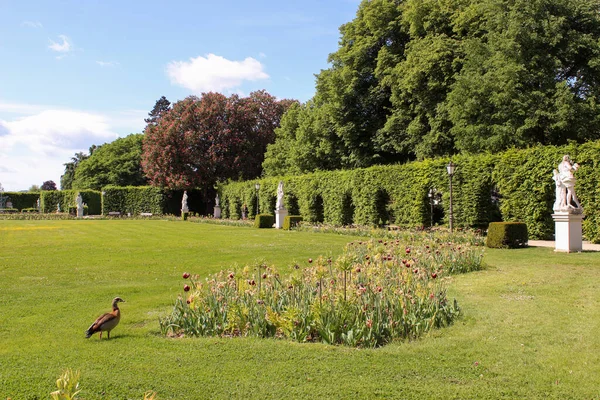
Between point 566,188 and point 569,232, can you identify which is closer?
point 569,232

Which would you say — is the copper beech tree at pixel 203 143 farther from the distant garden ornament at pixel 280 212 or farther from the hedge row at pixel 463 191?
the distant garden ornament at pixel 280 212

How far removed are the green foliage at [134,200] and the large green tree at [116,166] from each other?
1276 centimetres

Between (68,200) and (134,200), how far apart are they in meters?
13.4

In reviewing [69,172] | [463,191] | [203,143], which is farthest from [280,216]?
[69,172]

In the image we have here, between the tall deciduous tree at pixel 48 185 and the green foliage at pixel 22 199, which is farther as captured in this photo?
the tall deciduous tree at pixel 48 185

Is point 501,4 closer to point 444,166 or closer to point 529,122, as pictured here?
point 529,122

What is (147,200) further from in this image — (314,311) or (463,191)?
(314,311)

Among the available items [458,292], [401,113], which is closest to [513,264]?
[458,292]

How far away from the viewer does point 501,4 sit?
2344cm

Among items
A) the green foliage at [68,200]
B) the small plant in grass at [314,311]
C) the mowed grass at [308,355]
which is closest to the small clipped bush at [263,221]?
the mowed grass at [308,355]

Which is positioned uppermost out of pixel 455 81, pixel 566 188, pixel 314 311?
pixel 455 81

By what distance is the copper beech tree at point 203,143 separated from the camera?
146ft

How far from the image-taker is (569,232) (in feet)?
45.8

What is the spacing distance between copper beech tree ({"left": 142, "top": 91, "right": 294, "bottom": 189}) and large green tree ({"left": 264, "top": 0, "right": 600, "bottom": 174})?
443 inches
